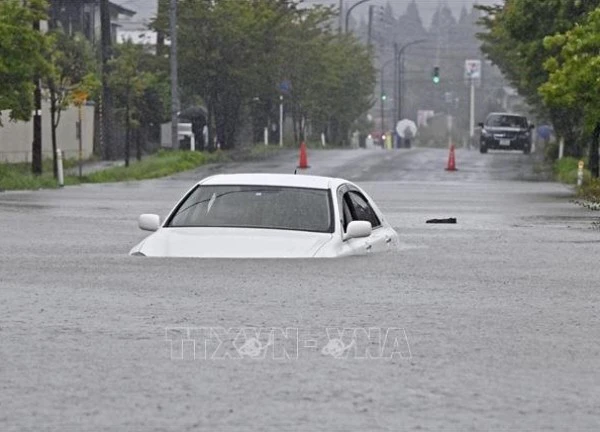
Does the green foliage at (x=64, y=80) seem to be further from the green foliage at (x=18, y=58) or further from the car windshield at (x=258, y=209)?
the car windshield at (x=258, y=209)

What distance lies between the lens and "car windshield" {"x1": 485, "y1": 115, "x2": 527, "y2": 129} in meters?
79.4

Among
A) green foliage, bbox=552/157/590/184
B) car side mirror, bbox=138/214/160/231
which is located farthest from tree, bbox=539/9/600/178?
car side mirror, bbox=138/214/160/231

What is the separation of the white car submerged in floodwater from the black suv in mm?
61829

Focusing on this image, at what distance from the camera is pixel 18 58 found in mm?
48000

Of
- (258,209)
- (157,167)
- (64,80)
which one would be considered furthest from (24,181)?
(258,209)

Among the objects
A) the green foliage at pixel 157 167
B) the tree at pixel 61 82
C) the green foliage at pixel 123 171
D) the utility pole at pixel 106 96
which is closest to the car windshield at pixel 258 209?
the green foliage at pixel 123 171

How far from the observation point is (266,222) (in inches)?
679

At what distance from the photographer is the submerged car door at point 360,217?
17.5m

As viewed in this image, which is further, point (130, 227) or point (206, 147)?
point (206, 147)

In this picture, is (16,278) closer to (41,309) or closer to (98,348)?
(41,309)

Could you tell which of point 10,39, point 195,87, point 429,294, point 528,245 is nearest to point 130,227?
point 528,245

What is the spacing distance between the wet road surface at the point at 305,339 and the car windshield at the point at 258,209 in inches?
26.3

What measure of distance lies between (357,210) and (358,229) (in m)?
1.31

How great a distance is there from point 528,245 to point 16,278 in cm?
821
